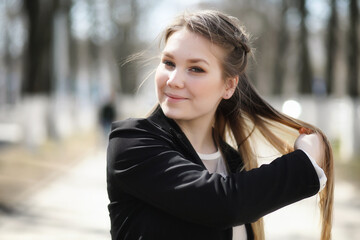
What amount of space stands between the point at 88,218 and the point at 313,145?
5360 millimetres

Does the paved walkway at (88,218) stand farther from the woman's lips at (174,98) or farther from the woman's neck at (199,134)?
the woman's lips at (174,98)

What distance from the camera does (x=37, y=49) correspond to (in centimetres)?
1848

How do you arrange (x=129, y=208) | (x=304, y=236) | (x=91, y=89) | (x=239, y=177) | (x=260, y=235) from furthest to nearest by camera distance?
1. (x=91, y=89)
2. (x=304, y=236)
3. (x=260, y=235)
4. (x=129, y=208)
5. (x=239, y=177)

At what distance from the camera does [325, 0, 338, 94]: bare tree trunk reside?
15.5m

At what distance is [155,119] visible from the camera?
178 cm

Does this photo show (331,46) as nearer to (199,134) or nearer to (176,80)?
(199,134)

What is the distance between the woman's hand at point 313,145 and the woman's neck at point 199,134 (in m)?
0.36

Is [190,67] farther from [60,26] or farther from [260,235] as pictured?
[60,26]

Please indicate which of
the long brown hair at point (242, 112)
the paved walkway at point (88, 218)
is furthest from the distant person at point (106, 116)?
the long brown hair at point (242, 112)

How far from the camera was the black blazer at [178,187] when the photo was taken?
61.5 inches

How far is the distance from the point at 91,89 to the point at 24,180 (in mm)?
34249

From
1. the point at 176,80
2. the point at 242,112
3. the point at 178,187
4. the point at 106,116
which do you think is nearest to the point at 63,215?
the point at 242,112

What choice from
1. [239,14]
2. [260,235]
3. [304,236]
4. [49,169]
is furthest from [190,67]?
[239,14]

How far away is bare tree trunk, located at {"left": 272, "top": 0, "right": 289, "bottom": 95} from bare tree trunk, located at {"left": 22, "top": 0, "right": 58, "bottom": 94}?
904 cm
